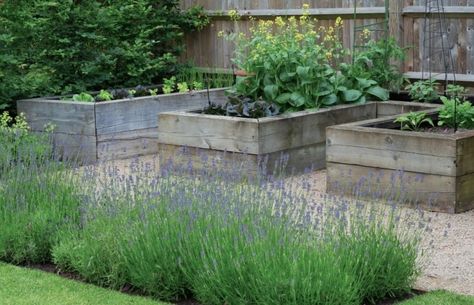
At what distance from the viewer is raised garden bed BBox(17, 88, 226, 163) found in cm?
983

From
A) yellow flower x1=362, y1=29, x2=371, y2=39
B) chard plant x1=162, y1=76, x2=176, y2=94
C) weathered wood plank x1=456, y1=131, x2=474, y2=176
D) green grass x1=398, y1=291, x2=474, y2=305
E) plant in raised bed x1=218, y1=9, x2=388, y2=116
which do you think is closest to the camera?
green grass x1=398, y1=291, x2=474, y2=305

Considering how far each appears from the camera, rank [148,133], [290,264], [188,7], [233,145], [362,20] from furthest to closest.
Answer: [188,7] < [362,20] < [148,133] < [233,145] < [290,264]

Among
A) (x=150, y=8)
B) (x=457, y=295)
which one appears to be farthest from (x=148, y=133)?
(x=457, y=295)

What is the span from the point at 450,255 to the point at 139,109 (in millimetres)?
4893

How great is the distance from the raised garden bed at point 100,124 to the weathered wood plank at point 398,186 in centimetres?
262

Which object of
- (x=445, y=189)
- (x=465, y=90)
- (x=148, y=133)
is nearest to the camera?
(x=445, y=189)

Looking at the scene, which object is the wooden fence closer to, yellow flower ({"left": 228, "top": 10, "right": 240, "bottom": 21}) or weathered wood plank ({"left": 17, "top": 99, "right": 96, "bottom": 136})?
yellow flower ({"left": 228, "top": 10, "right": 240, "bottom": 21})

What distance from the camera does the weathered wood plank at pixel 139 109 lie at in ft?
32.4

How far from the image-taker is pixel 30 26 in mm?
10578

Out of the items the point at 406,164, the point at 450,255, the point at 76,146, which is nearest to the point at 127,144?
the point at 76,146

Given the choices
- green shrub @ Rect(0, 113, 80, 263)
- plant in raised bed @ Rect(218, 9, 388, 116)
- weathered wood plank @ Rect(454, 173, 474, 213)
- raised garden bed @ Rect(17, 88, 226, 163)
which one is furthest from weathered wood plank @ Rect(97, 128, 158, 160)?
weathered wood plank @ Rect(454, 173, 474, 213)

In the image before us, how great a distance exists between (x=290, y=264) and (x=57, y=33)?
6.91 meters

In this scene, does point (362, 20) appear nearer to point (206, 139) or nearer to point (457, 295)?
point (206, 139)

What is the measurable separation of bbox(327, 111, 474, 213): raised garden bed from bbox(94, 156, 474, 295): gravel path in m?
0.19
